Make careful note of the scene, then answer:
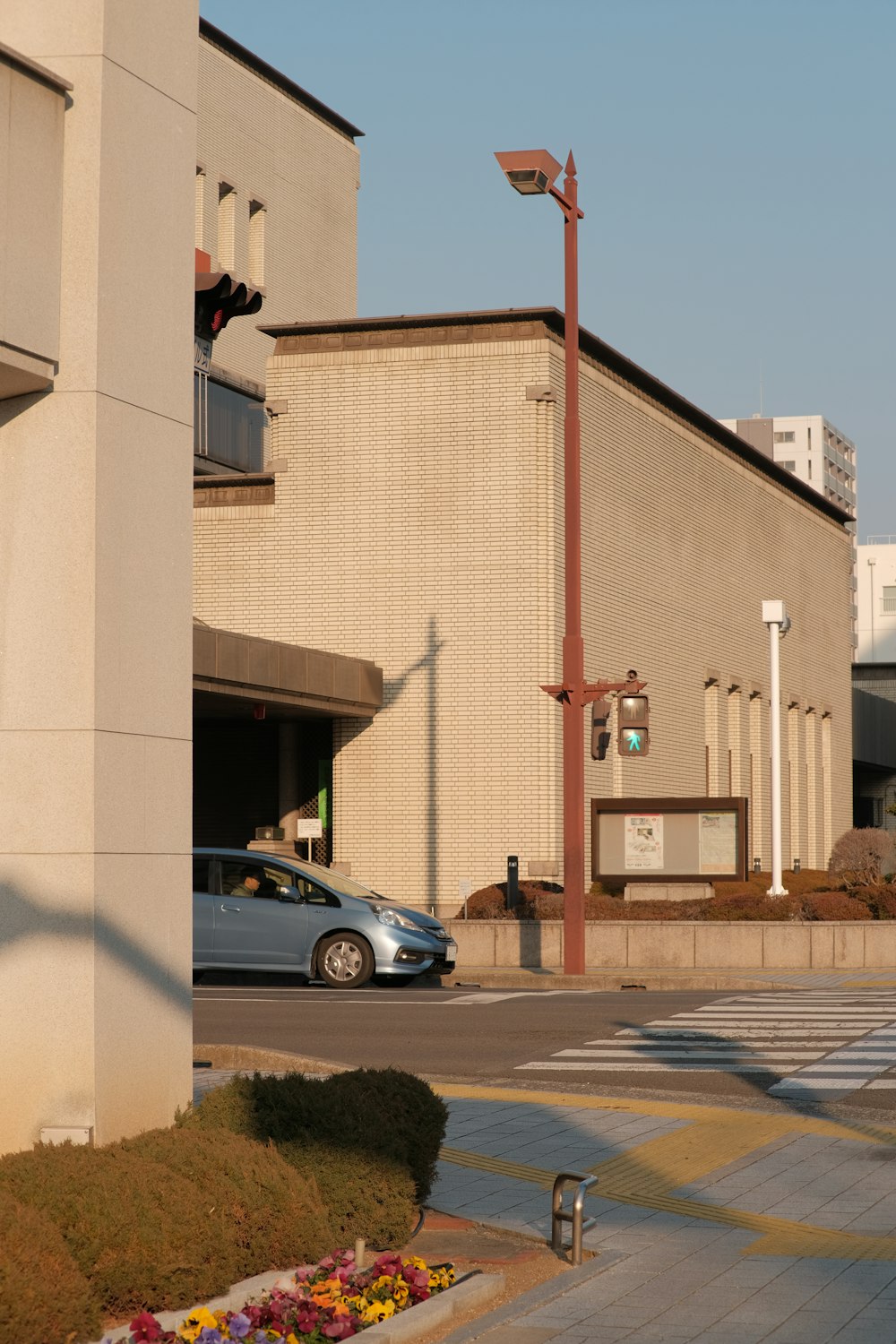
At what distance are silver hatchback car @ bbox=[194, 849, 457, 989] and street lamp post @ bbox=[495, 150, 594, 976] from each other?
169 centimetres

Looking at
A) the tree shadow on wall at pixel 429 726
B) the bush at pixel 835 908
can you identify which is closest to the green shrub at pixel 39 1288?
the bush at pixel 835 908

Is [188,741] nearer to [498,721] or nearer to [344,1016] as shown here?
[344,1016]

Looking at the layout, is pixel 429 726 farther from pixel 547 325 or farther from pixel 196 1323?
pixel 196 1323

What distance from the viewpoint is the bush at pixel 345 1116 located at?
7.53m

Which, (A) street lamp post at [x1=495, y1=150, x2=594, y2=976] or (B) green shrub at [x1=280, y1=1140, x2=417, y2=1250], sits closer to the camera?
(B) green shrub at [x1=280, y1=1140, x2=417, y2=1250]

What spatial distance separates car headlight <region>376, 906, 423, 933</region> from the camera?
2189 centimetres

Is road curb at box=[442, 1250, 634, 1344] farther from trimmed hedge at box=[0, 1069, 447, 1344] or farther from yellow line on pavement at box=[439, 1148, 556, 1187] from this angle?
yellow line on pavement at box=[439, 1148, 556, 1187]

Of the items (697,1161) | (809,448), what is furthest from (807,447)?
(697,1161)

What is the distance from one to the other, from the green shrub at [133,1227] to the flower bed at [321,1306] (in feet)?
0.54

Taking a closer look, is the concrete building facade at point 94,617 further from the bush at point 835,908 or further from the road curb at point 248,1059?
the bush at point 835,908

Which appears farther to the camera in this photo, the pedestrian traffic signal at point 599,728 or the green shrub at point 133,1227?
the pedestrian traffic signal at point 599,728

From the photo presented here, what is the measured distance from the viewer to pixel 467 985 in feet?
76.3

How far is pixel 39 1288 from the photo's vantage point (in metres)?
5.47

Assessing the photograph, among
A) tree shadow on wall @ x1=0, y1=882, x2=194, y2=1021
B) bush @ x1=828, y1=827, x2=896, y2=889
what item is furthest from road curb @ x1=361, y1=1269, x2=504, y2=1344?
Result: bush @ x1=828, y1=827, x2=896, y2=889
